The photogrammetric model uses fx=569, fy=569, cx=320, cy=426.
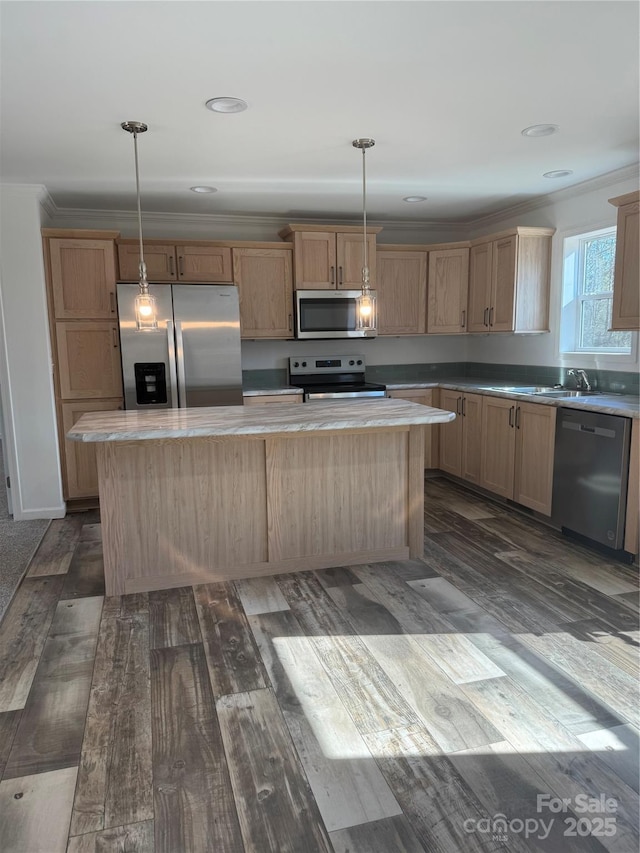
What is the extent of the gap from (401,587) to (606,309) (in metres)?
2.78

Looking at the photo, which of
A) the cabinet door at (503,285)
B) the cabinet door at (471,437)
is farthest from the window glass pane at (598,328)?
the cabinet door at (471,437)

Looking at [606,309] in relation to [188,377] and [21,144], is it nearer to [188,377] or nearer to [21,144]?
[188,377]

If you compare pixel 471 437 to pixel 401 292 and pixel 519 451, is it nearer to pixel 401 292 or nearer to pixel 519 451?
pixel 519 451

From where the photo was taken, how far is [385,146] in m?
3.42

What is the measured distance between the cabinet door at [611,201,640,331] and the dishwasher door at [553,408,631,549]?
24.3 inches

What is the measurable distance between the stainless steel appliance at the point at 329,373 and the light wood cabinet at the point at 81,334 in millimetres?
1696

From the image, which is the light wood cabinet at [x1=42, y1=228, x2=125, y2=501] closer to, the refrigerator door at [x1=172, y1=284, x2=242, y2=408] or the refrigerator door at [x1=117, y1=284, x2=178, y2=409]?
the refrigerator door at [x1=117, y1=284, x2=178, y2=409]

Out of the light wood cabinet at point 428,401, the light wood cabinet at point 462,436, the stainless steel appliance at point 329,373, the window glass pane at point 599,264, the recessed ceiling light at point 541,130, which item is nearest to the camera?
the recessed ceiling light at point 541,130

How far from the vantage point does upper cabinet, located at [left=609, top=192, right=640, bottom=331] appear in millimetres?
3367

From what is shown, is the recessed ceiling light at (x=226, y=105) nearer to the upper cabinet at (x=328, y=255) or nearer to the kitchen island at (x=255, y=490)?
the kitchen island at (x=255, y=490)

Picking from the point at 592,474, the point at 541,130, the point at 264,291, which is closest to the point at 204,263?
the point at 264,291

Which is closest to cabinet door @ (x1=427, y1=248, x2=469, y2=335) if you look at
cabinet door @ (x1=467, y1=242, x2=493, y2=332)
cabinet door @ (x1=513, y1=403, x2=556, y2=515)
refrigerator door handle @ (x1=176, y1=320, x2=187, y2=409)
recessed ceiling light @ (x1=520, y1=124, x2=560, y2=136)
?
cabinet door @ (x1=467, y1=242, x2=493, y2=332)

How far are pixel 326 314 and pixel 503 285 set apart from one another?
1.56m

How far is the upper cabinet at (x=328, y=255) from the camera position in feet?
16.6
